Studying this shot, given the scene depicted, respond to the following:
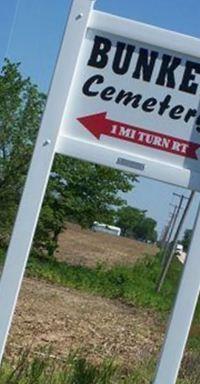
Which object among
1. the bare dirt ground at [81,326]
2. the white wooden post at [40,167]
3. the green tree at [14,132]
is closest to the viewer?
the white wooden post at [40,167]

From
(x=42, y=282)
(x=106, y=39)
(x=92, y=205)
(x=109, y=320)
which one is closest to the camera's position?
(x=106, y=39)

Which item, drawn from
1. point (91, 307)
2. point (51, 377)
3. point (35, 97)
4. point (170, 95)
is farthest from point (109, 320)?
point (170, 95)

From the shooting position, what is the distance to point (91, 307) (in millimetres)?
16188

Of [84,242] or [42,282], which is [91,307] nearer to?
[42,282]

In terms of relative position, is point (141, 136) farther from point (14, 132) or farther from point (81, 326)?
point (14, 132)

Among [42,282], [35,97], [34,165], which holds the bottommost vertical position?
[42,282]

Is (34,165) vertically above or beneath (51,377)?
above

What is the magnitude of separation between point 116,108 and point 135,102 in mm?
97

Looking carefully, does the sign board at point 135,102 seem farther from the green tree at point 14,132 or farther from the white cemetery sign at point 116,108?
the green tree at point 14,132

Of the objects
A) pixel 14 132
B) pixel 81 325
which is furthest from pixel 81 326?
pixel 14 132

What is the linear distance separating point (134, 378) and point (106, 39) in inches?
98.7

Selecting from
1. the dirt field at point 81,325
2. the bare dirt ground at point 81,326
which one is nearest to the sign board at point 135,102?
the bare dirt ground at point 81,326

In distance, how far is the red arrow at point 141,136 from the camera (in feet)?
13.2

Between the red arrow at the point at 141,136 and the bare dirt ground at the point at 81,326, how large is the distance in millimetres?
4183
